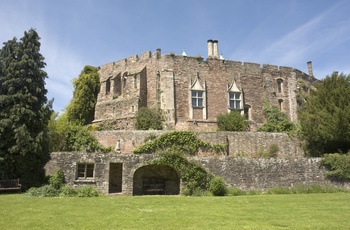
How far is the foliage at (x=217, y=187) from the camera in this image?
18705 millimetres

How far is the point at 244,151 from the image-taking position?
26000mm

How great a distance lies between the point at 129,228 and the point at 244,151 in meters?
18.5

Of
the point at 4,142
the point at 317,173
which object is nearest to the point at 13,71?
the point at 4,142

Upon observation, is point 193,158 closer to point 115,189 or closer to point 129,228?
point 115,189

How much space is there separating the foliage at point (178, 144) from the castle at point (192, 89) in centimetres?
509

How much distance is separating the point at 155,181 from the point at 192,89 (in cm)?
1241

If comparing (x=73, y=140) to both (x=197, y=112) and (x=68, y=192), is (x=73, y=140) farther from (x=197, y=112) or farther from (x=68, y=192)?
(x=197, y=112)

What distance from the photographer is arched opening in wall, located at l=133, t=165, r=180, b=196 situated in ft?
71.4

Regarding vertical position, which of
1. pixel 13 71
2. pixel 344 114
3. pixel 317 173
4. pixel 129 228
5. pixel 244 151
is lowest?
pixel 129 228

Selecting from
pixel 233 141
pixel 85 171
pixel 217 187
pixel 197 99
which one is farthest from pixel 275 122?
pixel 85 171

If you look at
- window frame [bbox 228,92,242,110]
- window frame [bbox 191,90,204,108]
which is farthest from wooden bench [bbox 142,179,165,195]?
window frame [bbox 228,92,242,110]

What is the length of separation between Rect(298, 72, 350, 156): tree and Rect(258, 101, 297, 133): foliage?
4908 mm

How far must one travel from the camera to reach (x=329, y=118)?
79.0 feet

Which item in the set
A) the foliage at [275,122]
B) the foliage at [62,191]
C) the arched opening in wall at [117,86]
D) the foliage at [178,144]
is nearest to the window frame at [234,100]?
the foliage at [275,122]
